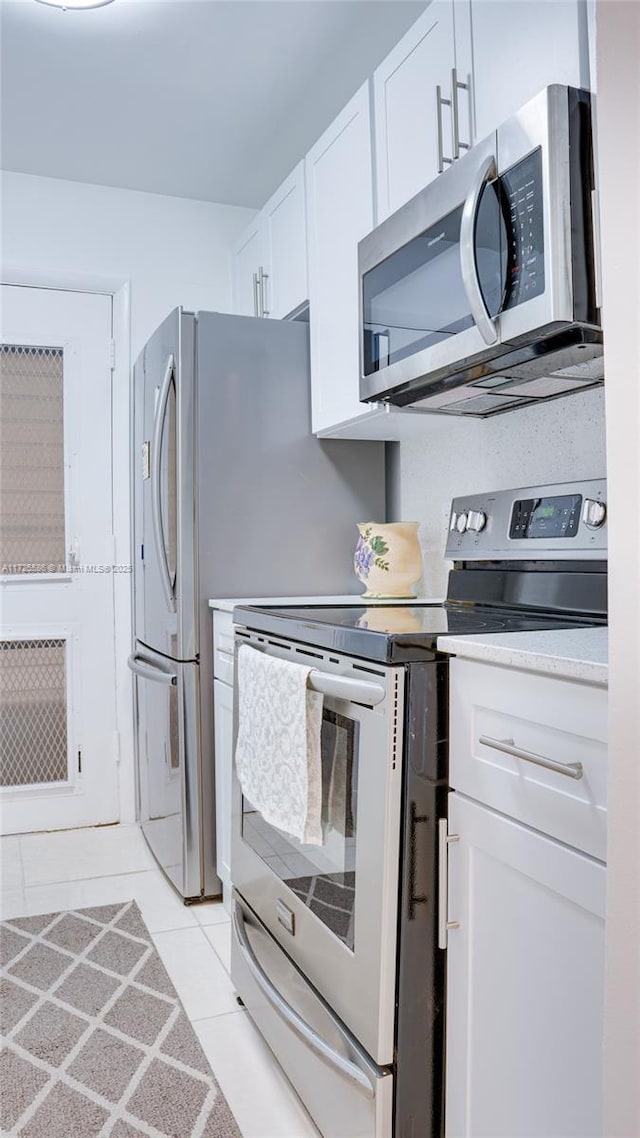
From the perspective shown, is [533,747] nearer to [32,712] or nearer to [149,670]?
[149,670]

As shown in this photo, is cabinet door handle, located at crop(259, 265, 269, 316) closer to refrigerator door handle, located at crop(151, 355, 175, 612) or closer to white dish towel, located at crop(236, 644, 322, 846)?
refrigerator door handle, located at crop(151, 355, 175, 612)

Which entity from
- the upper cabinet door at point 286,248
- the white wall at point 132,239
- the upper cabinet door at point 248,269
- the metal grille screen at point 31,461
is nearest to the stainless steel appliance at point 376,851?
the upper cabinet door at point 286,248

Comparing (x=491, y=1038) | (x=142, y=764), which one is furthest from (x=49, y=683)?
(x=491, y=1038)

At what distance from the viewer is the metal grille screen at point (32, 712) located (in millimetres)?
3287

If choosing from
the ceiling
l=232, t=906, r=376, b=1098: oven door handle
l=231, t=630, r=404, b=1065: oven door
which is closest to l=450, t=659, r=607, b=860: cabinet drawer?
l=231, t=630, r=404, b=1065: oven door

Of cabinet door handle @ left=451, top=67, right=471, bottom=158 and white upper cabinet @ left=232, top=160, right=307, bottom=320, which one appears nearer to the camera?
cabinet door handle @ left=451, top=67, right=471, bottom=158

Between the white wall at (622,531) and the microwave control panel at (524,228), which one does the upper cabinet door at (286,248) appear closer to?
the microwave control panel at (524,228)

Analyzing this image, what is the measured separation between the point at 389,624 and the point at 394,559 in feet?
3.16

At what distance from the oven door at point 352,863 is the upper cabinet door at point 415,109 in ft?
3.55

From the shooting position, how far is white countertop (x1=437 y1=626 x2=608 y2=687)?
3.06 ft

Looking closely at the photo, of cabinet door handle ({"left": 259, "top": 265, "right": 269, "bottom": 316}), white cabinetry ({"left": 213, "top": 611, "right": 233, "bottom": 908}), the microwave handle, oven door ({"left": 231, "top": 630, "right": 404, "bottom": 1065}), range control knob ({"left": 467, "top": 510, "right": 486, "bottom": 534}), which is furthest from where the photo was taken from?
cabinet door handle ({"left": 259, "top": 265, "right": 269, "bottom": 316})

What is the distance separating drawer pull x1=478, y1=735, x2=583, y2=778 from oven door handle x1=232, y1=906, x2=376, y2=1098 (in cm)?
55

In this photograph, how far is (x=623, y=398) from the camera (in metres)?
0.66

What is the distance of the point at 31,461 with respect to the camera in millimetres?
3316
